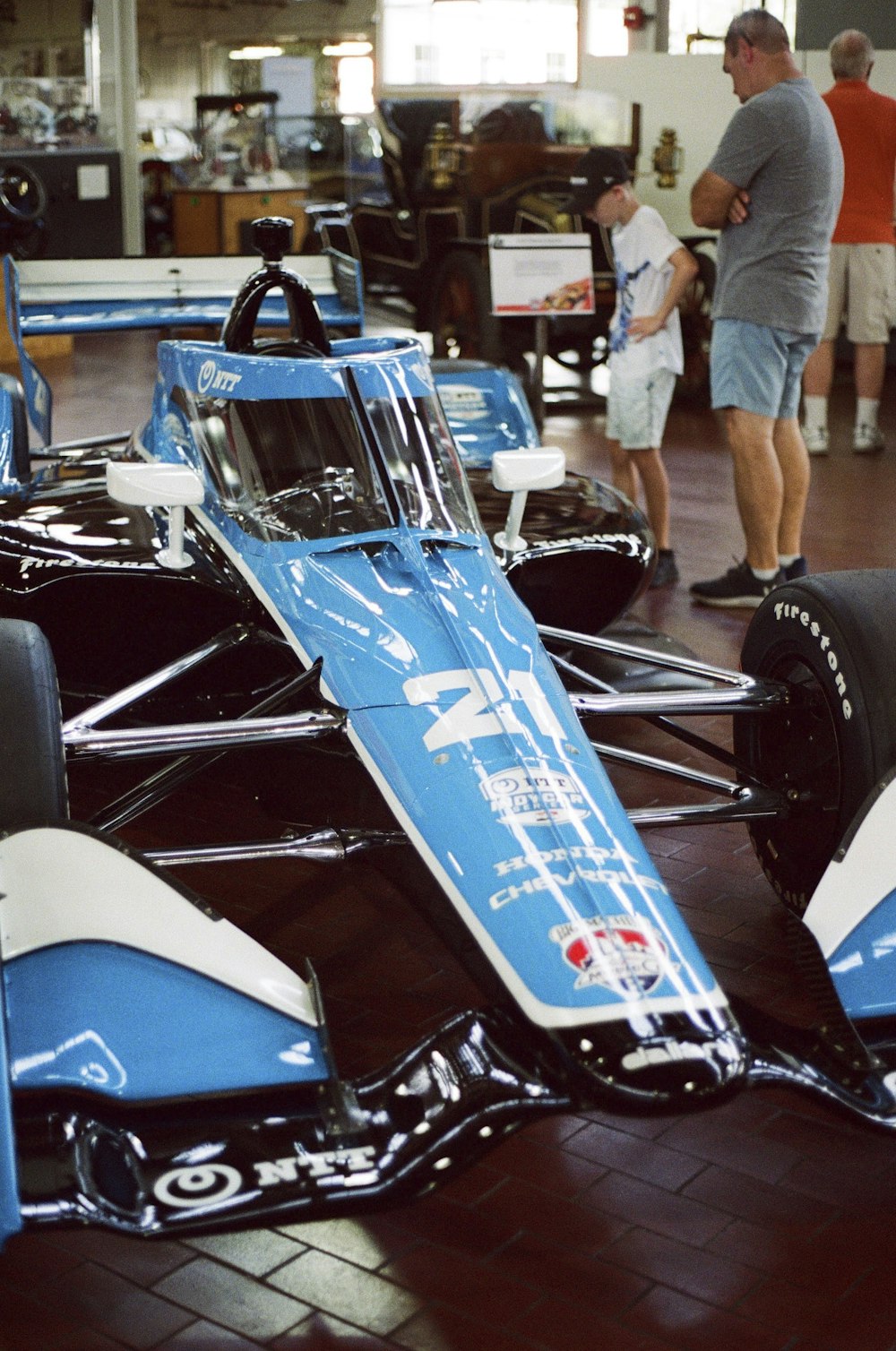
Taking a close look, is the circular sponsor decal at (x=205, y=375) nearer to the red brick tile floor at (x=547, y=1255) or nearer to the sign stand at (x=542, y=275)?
the red brick tile floor at (x=547, y=1255)

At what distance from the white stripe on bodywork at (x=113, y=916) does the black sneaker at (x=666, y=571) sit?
159 inches

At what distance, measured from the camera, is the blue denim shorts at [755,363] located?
17.7 feet

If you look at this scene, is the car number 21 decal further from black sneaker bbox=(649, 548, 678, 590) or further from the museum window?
the museum window

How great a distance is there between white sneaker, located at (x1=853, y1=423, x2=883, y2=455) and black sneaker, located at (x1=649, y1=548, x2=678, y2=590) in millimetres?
3169

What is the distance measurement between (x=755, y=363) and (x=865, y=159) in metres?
3.85

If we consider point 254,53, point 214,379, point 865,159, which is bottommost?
point 214,379

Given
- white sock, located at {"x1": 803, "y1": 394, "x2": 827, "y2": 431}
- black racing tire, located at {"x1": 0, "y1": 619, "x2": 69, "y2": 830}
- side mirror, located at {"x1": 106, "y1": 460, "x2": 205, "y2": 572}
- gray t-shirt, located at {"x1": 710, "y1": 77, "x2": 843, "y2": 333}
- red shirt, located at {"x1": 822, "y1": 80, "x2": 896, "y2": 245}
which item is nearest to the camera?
black racing tire, located at {"x1": 0, "y1": 619, "x2": 69, "y2": 830}

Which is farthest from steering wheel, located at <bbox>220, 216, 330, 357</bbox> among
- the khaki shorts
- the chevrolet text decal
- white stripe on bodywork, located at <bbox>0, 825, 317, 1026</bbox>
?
the khaki shorts

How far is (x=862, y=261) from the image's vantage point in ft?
28.7

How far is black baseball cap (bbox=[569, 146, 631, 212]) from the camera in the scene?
5758 mm

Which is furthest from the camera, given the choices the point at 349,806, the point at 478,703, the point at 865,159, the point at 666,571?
the point at 865,159

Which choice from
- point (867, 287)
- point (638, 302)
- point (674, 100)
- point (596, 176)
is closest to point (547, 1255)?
point (638, 302)

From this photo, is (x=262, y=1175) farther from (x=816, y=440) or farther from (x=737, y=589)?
(x=816, y=440)

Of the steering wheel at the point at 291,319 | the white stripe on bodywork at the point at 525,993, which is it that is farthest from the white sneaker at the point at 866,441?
the white stripe on bodywork at the point at 525,993
